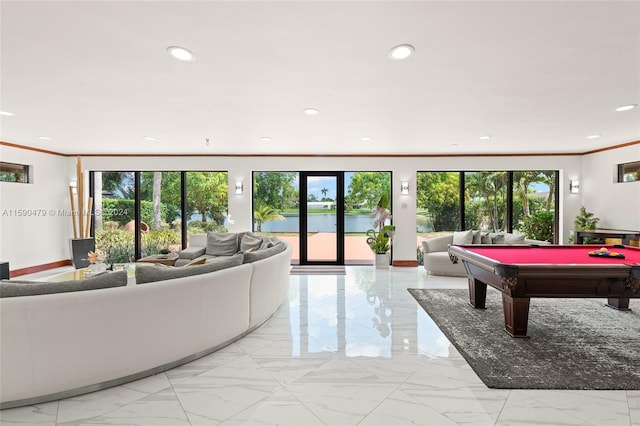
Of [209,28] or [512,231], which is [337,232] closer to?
[512,231]

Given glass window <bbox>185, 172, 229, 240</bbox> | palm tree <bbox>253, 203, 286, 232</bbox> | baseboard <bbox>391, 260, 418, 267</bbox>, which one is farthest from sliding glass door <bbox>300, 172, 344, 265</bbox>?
glass window <bbox>185, 172, 229, 240</bbox>

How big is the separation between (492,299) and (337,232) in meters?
3.73

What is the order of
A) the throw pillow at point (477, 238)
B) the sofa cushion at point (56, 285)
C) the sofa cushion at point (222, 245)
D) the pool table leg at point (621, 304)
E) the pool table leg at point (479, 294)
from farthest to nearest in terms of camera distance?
the sofa cushion at point (222, 245) → the throw pillow at point (477, 238) → the pool table leg at point (479, 294) → the pool table leg at point (621, 304) → the sofa cushion at point (56, 285)

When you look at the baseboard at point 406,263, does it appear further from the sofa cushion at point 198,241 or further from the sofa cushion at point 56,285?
the sofa cushion at point 56,285

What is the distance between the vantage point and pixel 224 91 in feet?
11.0

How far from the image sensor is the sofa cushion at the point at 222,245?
6547 mm

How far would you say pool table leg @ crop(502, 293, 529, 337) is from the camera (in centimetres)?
320

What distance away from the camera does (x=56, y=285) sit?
2279 mm

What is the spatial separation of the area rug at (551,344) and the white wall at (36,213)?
7533 mm

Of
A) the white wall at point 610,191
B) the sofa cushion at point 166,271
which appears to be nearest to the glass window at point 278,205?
the sofa cushion at point 166,271

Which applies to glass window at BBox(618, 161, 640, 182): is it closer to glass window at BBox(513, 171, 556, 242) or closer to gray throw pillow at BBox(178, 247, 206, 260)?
glass window at BBox(513, 171, 556, 242)

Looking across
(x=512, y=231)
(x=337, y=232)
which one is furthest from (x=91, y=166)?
(x=512, y=231)
